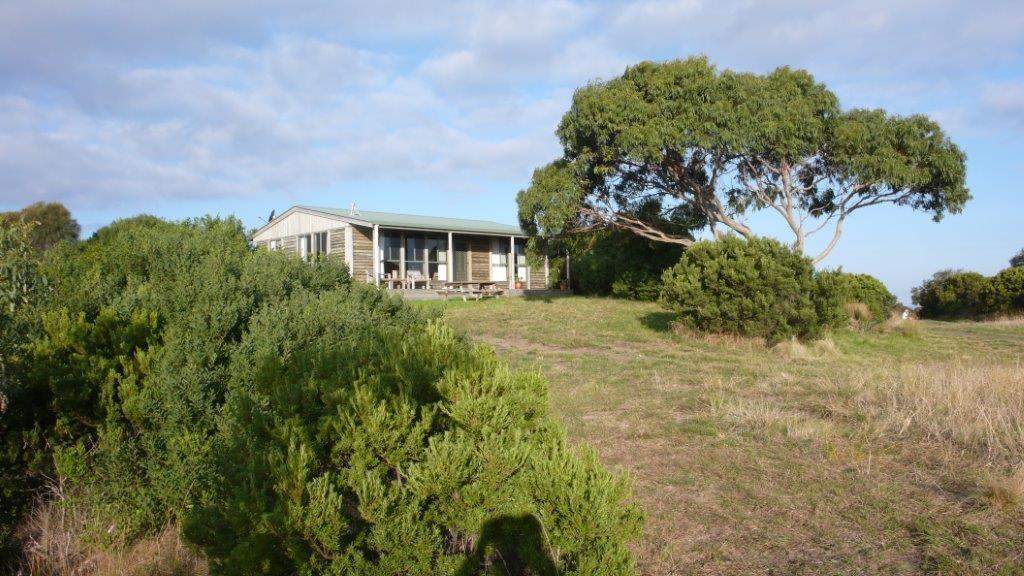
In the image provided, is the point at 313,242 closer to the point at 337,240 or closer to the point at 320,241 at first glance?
the point at 320,241

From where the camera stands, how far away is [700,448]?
629 centimetres

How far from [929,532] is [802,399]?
12.4 ft

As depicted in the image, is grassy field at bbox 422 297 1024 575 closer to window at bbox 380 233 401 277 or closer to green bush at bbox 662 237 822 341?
green bush at bbox 662 237 822 341

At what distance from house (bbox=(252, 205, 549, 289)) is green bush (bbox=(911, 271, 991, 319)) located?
15.4 meters

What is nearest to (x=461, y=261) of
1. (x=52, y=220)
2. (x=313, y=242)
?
(x=313, y=242)

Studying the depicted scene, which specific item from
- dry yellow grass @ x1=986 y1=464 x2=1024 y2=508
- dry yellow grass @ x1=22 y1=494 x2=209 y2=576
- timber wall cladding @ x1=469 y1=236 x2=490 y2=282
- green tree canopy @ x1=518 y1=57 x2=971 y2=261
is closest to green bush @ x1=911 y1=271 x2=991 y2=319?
green tree canopy @ x1=518 y1=57 x2=971 y2=261

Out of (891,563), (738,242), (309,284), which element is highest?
(738,242)

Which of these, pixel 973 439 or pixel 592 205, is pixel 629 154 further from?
pixel 973 439

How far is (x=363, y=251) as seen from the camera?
26375mm

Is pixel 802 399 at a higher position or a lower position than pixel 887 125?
lower

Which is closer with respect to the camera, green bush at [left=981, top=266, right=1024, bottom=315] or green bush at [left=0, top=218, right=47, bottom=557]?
green bush at [left=0, top=218, right=47, bottom=557]

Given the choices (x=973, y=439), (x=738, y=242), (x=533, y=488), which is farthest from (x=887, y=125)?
(x=533, y=488)

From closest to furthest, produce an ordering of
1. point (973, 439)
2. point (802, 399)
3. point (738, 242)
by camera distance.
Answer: point (973, 439) → point (802, 399) → point (738, 242)

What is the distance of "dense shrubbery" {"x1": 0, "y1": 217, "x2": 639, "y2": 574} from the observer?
322 cm
